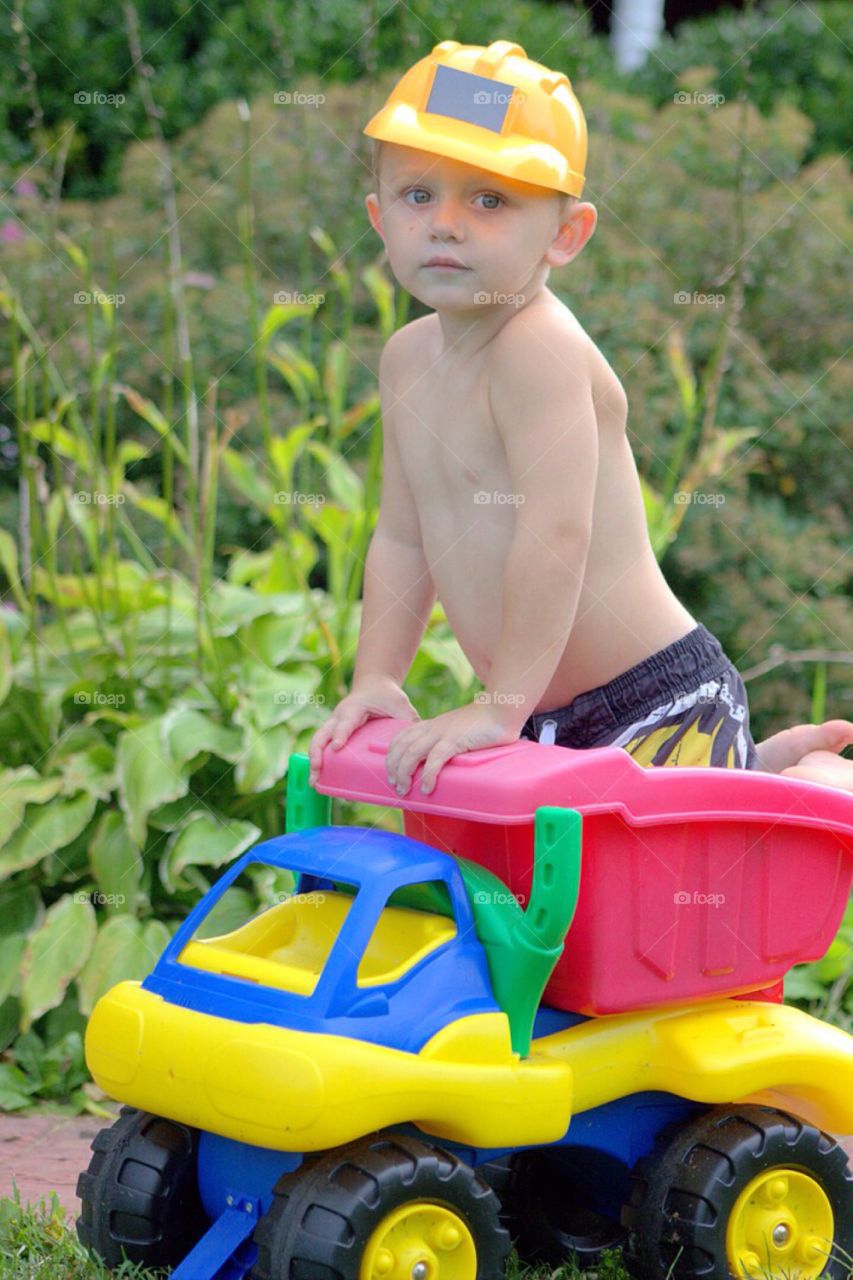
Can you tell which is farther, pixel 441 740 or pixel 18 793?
pixel 18 793

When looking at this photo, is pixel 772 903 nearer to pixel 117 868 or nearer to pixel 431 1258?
pixel 431 1258

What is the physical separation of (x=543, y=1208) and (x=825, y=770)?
0.74 metres

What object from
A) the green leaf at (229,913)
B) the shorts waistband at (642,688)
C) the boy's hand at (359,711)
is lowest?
the green leaf at (229,913)

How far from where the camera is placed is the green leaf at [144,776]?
3367 millimetres

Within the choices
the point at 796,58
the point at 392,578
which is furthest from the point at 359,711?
the point at 796,58

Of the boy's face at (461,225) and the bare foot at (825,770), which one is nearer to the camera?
the boy's face at (461,225)

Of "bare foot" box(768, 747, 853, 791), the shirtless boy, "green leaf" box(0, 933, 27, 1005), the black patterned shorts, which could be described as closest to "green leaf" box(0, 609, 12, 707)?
"green leaf" box(0, 933, 27, 1005)

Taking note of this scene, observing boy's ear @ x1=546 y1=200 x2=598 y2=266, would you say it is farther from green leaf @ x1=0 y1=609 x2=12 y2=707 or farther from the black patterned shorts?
green leaf @ x1=0 y1=609 x2=12 y2=707

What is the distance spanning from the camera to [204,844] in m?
3.41

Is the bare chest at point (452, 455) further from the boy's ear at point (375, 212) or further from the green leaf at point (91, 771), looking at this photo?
the green leaf at point (91, 771)

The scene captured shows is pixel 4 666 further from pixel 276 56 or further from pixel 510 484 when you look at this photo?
pixel 276 56

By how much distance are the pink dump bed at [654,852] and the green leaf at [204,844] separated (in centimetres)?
108

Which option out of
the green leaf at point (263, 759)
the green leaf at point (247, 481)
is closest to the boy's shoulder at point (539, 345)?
the green leaf at point (263, 759)

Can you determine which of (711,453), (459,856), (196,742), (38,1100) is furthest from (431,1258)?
(711,453)
